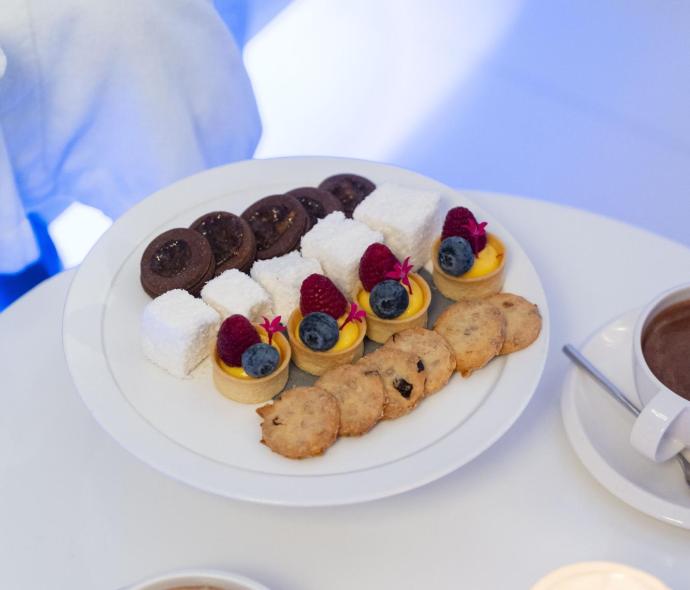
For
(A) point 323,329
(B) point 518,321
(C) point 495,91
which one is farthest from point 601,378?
(C) point 495,91

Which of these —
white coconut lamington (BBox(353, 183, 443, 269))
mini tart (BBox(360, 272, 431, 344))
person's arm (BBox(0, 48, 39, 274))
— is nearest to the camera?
mini tart (BBox(360, 272, 431, 344))

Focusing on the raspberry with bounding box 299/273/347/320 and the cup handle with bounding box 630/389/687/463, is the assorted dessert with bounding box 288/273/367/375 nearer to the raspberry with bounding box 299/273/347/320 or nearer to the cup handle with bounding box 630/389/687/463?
the raspberry with bounding box 299/273/347/320

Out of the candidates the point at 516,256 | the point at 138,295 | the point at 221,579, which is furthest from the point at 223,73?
the point at 221,579

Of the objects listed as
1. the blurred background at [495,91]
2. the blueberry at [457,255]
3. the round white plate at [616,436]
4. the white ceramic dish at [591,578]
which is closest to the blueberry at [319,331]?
the blueberry at [457,255]

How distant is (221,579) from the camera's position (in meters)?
0.81

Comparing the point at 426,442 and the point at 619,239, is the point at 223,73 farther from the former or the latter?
the point at 426,442

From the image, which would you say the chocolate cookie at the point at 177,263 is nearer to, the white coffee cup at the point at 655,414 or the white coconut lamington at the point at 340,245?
the white coconut lamington at the point at 340,245

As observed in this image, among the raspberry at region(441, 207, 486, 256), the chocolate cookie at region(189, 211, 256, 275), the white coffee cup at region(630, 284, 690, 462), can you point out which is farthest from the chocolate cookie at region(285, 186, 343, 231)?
the white coffee cup at region(630, 284, 690, 462)

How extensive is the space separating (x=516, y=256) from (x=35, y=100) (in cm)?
109

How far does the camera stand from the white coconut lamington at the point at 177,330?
1.15 metres

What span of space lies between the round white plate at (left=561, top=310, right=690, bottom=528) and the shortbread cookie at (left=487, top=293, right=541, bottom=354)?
2.9 inches

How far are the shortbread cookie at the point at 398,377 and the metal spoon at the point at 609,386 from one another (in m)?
0.20

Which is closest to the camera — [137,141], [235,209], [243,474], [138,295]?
[243,474]

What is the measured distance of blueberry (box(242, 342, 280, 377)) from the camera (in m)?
1.12
